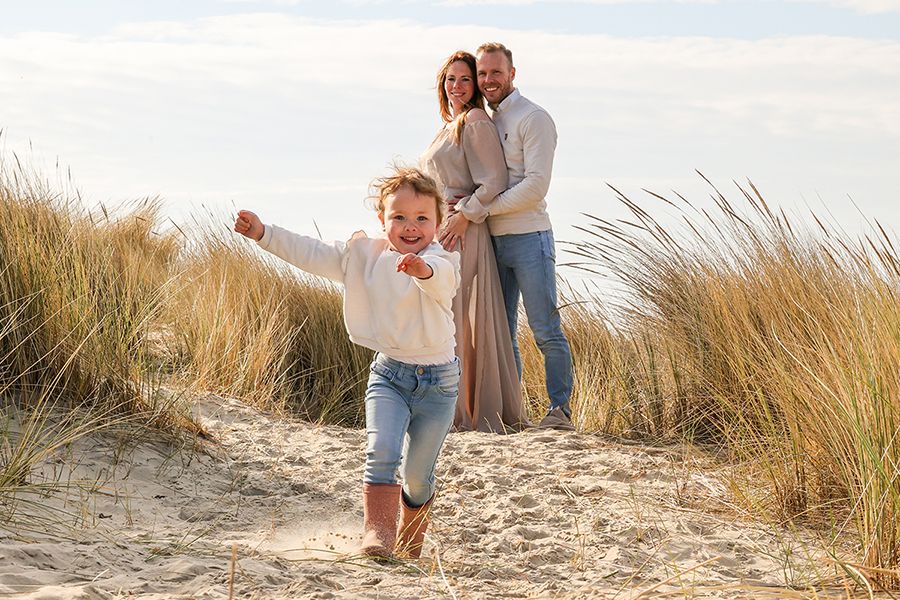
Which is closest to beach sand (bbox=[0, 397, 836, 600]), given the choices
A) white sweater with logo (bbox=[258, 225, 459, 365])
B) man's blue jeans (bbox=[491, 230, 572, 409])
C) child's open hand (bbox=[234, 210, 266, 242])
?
man's blue jeans (bbox=[491, 230, 572, 409])

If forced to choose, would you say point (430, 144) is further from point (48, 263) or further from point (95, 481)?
point (95, 481)

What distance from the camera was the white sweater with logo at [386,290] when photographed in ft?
10.9

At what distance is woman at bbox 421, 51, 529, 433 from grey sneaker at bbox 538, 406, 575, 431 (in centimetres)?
19

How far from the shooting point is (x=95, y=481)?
154 inches

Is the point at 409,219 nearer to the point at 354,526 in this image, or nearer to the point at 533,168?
the point at 354,526

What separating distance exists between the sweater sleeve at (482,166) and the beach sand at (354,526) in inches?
47.7

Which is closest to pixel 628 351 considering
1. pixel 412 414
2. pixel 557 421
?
pixel 557 421

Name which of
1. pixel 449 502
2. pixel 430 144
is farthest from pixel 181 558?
pixel 430 144

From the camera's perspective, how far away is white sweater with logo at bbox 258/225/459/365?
3314 millimetres

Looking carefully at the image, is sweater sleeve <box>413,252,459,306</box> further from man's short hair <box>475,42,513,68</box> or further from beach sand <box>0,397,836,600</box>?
man's short hair <box>475,42,513,68</box>

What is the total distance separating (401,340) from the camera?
3316mm

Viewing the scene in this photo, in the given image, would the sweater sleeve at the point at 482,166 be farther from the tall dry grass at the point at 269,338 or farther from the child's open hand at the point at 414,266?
the child's open hand at the point at 414,266

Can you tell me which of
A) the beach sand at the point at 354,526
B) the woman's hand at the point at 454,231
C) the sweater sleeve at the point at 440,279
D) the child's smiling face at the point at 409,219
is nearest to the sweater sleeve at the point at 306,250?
the child's smiling face at the point at 409,219

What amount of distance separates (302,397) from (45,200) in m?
2.20
